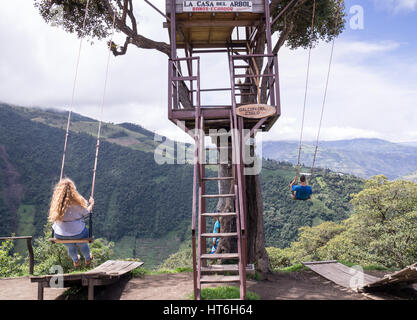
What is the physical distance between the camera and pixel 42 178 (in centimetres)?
10188

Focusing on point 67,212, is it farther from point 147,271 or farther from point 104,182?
point 104,182

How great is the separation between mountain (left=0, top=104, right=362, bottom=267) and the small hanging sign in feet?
188

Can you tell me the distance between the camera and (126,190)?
103 m

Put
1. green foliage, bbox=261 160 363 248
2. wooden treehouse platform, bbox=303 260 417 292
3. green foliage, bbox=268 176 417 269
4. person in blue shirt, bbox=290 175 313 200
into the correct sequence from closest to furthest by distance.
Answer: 1. wooden treehouse platform, bbox=303 260 417 292
2. person in blue shirt, bbox=290 175 313 200
3. green foliage, bbox=268 176 417 269
4. green foliage, bbox=261 160 363 248

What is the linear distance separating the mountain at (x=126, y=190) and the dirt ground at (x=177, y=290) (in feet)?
181

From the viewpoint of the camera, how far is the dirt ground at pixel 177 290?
7.54m

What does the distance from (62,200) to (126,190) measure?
325 ft

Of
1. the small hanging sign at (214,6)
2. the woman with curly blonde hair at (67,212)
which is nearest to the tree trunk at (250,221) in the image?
the small hanging sign at (214,6)

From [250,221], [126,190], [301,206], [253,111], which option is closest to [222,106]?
[253,111]

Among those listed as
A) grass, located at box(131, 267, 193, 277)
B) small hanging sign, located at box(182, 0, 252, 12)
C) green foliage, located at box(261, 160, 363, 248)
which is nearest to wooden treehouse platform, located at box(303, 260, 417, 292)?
grass, located at box(131, 267, 193, 277)

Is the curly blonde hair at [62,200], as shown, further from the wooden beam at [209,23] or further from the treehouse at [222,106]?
the wooden beam at [209,23]

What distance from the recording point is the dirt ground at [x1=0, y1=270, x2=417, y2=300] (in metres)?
7.54

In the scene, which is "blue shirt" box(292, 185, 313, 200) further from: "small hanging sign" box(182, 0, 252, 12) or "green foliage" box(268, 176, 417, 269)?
"green foliage" box(268, 176, 417, 269)
